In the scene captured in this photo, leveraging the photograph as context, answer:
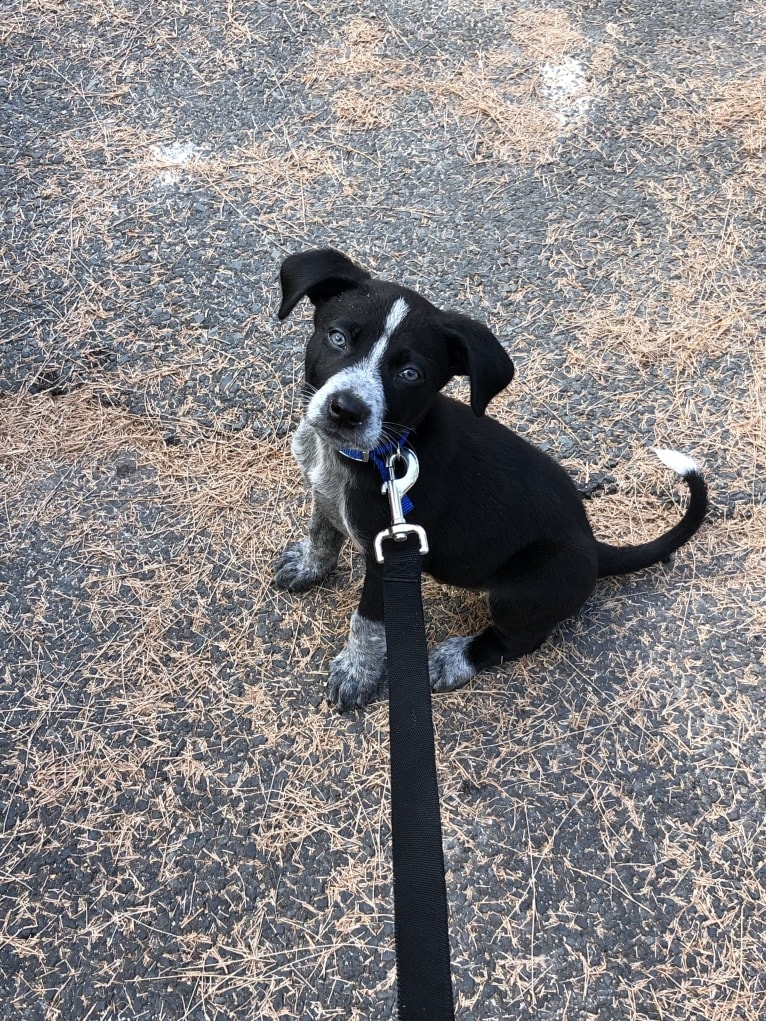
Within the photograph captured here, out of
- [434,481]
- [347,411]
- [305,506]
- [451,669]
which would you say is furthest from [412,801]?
[305,506]

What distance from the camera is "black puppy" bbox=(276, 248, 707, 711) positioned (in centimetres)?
251

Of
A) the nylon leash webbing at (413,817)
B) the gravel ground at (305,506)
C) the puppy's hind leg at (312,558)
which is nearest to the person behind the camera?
the nylon leash webbing at (413,817)

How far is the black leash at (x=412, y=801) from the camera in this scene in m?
1.62

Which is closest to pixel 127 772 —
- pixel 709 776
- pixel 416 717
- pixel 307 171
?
pixel 416 717

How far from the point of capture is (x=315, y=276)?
259cm

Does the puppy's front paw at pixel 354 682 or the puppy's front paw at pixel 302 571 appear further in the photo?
the puppy's front paw at pixel 302 571

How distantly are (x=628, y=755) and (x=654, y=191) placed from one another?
11.5 feet

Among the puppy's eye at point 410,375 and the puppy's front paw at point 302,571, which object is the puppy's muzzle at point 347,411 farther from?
the puppy's front paw at point 302,571

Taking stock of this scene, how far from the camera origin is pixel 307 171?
15.8ft

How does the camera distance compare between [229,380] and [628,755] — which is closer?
[628,755]

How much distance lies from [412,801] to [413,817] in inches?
1.6

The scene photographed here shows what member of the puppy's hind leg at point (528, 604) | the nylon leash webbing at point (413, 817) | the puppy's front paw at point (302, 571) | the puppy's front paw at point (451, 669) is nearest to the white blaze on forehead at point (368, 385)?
the nylon leash webbing at point (413, 817)

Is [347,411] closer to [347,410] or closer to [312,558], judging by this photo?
[347,410]

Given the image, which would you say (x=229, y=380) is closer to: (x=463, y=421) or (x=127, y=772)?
(x=463, y=421)
